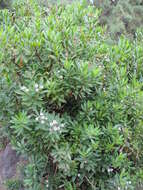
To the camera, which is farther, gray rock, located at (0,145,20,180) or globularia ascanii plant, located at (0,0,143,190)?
gray rock, located at (0,145,20,180)

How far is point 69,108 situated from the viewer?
114 inches

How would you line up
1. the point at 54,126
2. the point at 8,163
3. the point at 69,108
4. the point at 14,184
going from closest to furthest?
1. the point at 54,126
2. the point at 69,108
3. the point at 14,184
4. the point at 8,163

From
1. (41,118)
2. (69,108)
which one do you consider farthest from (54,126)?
(69,108)

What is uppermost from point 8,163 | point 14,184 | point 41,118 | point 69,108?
point 41,118

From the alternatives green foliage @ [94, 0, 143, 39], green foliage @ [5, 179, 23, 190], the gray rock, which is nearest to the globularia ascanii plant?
green foliage @ [5, 179, 23, 190]

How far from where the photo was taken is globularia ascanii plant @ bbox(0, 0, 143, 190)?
8.26 feet

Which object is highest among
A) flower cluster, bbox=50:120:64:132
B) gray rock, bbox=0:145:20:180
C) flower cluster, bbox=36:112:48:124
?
flower cluster, bbox=36:112:48:124

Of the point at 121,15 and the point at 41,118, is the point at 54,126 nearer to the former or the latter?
the point at 41,118

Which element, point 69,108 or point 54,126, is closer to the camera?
point 54,126

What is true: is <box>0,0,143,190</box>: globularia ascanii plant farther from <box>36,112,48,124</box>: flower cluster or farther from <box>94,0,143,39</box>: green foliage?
<box>94,0,143,39</box>: green foliage

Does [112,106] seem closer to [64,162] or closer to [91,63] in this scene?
[91,63]

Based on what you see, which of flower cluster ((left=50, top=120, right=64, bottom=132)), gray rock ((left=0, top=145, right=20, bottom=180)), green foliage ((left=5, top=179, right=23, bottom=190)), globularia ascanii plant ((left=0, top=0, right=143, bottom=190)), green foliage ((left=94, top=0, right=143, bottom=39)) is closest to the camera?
flower cluster ((left=50, top=120, right=64, bottom=132))

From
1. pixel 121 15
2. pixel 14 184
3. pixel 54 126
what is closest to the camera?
pixel 54 126

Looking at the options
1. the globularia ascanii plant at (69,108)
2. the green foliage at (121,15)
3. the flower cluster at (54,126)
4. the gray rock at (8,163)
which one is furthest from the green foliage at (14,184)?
the green foliage at (121,15)
